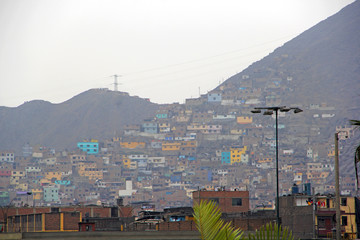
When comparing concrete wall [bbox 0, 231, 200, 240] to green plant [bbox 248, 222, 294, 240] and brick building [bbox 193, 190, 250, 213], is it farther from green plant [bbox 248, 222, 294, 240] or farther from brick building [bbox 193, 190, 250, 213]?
brick building [bbox 193, 190, 250, 213]

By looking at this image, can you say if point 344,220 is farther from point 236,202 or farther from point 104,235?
point 104,235

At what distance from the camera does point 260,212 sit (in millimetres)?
85188

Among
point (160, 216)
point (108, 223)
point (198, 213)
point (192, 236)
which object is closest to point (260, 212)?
point (160, 216)

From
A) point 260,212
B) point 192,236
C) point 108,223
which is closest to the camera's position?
point 192,236

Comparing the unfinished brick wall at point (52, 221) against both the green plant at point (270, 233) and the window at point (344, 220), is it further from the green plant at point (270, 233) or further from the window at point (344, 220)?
the green plant at point (270, 233)

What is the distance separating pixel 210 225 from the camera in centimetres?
641

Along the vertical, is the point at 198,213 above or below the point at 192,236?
above

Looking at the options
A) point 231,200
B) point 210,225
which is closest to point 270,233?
point 210,225

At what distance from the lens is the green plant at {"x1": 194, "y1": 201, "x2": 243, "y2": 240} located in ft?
20.8

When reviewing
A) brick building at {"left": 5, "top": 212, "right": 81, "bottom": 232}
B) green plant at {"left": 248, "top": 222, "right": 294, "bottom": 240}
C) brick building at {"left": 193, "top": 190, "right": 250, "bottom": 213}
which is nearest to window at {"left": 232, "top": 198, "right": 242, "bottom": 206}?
brick building at {"left": 193, "top": 190, "right": 250, "bottom": 213}

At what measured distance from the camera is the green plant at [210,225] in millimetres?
6340

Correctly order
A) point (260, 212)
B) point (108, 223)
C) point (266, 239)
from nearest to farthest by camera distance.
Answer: point (266, 239)
point (108, 223)
point (260, 212)

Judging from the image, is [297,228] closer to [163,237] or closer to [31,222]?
[31,222]

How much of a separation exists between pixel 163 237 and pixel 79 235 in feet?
14.1
